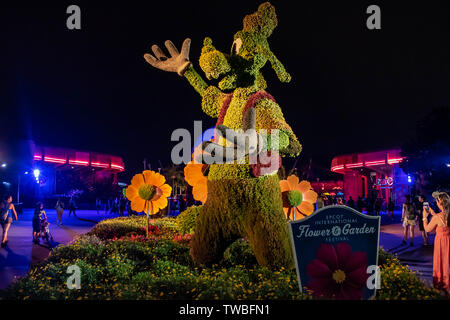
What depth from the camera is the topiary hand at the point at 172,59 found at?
472 cm

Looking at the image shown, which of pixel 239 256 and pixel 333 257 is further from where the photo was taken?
pixel 239 256

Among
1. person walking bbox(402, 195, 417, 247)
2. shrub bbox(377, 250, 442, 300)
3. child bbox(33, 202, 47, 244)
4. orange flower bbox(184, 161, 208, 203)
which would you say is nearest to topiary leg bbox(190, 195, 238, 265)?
orange flower bbox(184, 161, 208, 203)

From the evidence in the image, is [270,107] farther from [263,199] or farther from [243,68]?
[263,199]

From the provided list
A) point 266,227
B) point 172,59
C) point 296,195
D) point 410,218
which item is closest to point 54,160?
point 410,218

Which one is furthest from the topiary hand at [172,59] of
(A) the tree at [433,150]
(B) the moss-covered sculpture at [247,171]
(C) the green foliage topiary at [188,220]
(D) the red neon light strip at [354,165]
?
(D) the red neon light strip at [354,165]

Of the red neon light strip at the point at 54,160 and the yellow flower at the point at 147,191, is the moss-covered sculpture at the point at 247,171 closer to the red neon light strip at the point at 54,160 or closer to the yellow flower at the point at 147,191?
the yellow flower at the point at 147,191

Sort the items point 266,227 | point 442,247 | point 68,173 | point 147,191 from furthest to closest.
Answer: point 68,173 < point 147,191 < point 442,247 < point 266,227

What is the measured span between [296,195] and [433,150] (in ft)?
52.4

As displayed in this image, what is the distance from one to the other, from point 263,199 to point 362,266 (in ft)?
4.01

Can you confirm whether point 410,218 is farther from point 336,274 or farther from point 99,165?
point 99,165

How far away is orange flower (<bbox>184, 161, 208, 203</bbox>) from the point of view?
5.31m

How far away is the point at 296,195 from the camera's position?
18.3ft

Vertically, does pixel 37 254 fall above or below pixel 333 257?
below

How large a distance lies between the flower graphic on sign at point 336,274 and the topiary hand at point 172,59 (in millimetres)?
2802
